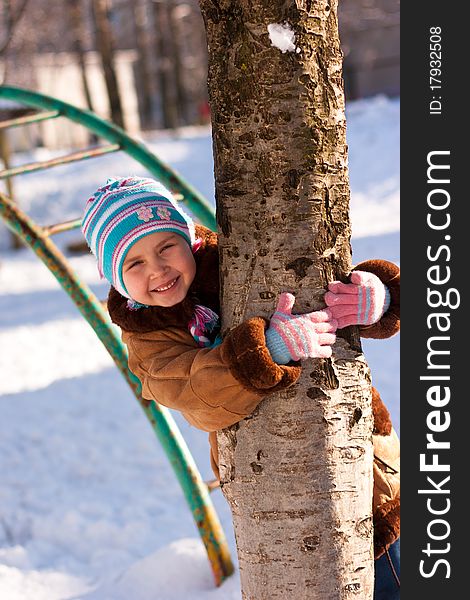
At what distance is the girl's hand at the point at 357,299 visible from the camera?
5.95 feet

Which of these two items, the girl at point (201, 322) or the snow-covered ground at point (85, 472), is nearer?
the girl at point (201, 322)

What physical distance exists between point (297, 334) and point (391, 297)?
30 centimetres

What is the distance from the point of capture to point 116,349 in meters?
3.17

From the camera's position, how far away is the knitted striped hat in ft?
6.55

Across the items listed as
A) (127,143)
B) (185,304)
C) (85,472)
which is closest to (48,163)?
(127,143)

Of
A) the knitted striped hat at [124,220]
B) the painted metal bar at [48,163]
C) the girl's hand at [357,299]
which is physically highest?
the painted metal bar at [48,163]

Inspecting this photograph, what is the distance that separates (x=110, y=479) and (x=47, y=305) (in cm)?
394

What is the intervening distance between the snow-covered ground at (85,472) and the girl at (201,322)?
5.19ft

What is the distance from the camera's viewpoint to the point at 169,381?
1.91 metres

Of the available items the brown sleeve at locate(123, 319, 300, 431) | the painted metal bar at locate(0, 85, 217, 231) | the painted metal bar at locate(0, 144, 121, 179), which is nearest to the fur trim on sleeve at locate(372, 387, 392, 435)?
the brown sleeve at locate(123, 319, 300, 431)

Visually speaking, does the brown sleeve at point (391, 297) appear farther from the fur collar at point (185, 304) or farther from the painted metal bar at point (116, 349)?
the painted metal bar at point (116, 349)

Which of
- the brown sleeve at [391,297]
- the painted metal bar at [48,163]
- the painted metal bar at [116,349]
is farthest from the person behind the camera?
the painted metal bar at [48,163]

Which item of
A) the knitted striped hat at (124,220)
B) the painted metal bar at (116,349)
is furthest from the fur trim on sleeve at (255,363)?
the painted metal bar at (116,349)

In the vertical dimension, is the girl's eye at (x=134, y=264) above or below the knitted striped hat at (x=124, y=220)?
below
